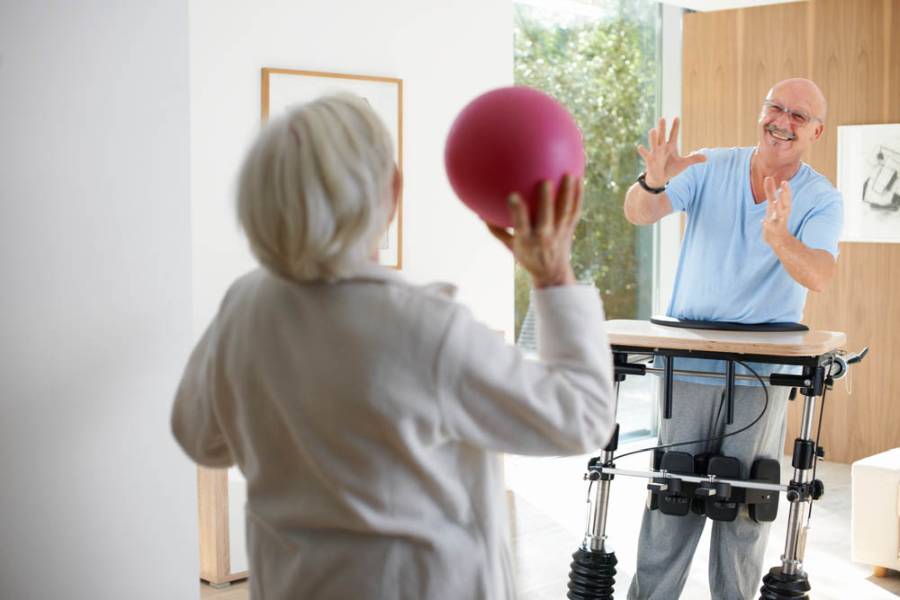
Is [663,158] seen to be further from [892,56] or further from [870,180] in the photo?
[892,56]

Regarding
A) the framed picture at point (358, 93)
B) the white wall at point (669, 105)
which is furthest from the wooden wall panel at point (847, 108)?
the framed picture at point (358, 93)

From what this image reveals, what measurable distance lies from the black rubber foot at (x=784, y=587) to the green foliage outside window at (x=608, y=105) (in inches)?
110

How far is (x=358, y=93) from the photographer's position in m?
4.33

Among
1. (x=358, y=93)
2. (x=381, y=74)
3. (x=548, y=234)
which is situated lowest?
(x=548, y=234)

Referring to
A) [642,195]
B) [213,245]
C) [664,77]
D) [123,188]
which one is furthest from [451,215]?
[123,188]

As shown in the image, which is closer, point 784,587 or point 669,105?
point 784,587

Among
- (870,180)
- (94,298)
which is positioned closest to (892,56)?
(870,180)

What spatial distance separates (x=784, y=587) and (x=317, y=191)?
2178mm

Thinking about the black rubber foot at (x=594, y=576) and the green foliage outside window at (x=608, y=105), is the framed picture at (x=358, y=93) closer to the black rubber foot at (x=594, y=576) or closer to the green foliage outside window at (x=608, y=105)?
the green foliage outside window at (x=608, y=105)

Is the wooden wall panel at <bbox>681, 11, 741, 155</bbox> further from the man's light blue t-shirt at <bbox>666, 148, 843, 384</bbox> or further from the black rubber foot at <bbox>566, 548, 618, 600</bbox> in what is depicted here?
the black rubber foot at <bbox>566, 548, 618, 600</bbox>

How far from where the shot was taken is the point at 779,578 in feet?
9.30

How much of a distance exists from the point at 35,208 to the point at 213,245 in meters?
1.77

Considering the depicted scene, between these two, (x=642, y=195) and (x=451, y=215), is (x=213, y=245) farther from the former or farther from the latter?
(x=642, y=195)

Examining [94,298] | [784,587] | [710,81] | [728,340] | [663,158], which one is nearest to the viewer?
[94,298]
